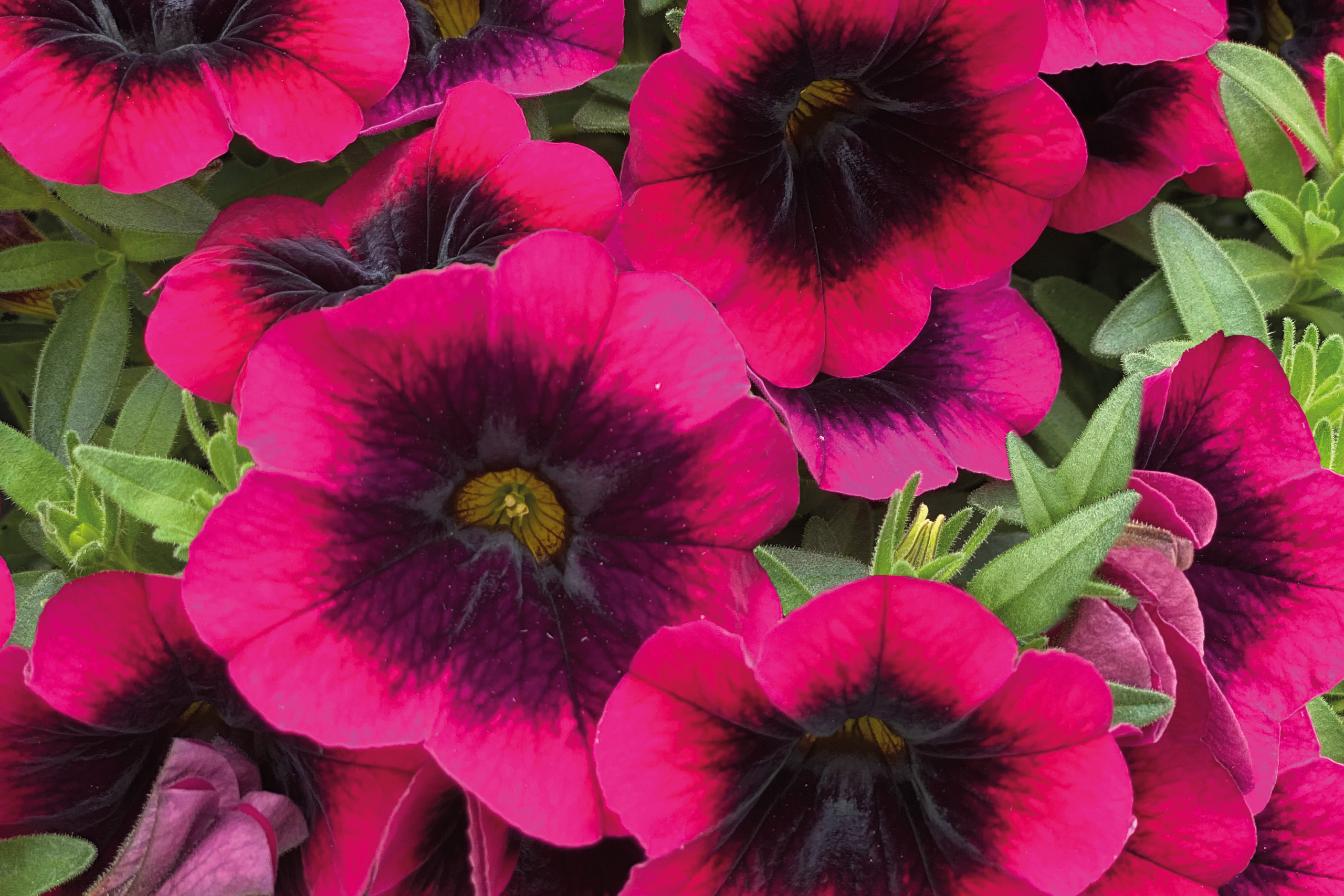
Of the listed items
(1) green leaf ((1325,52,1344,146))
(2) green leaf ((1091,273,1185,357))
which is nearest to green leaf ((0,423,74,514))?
(2) green leaf ((1091,273,1185,357))

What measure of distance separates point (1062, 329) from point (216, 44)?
637 millimetres

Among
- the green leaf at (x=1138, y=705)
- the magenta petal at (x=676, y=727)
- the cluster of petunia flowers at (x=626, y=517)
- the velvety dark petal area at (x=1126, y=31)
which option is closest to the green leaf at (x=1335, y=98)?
the velvety dark petal area at (x=1126, y=31)

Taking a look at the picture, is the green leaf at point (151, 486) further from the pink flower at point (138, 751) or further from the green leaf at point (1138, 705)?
the green leaf at point (1138, 705)

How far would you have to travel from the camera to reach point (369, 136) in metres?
0.81

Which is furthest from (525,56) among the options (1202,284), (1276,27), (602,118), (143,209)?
(1276,27)

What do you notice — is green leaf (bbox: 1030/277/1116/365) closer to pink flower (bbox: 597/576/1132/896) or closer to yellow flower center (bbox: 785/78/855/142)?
yellow flower center (bbox: 785/78/855/142)

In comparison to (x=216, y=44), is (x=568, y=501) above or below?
below

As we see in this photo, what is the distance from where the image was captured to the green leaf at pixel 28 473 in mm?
691

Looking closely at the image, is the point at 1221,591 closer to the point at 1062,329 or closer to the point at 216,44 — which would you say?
the point at 1062,329

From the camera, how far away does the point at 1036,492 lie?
633mm

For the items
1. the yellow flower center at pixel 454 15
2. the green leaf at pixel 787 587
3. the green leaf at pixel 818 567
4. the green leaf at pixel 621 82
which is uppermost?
the yellow flower center at pixel 454 15

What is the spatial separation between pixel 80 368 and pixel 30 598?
7.7 inches

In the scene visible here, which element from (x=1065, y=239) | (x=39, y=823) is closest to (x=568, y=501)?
(x=39, y=823)

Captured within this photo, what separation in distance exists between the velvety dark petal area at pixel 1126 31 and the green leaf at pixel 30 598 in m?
0.67
